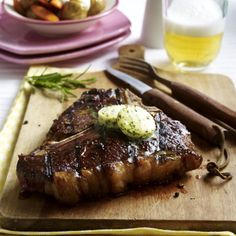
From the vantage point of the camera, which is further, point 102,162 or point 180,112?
point 180,112

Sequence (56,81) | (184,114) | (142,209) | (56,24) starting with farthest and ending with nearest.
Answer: (56,24) < (56,81) < (184,114) < (142,209)

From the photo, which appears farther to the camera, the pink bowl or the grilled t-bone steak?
the pink bowl

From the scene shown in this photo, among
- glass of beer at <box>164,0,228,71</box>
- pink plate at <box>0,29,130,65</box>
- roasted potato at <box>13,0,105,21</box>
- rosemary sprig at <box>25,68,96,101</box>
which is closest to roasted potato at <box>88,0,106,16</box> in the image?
roasted potato at <box>13,0,105,21</box>

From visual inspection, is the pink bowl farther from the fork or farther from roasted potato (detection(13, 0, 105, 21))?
the fork

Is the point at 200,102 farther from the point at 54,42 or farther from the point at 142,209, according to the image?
the point at 54,42

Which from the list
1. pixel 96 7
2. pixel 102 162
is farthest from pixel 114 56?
pixel 102 162

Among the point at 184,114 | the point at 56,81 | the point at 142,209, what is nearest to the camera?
the point at 142,209

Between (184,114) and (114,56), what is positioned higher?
(184,114)

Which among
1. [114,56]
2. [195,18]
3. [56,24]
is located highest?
[195,18]
